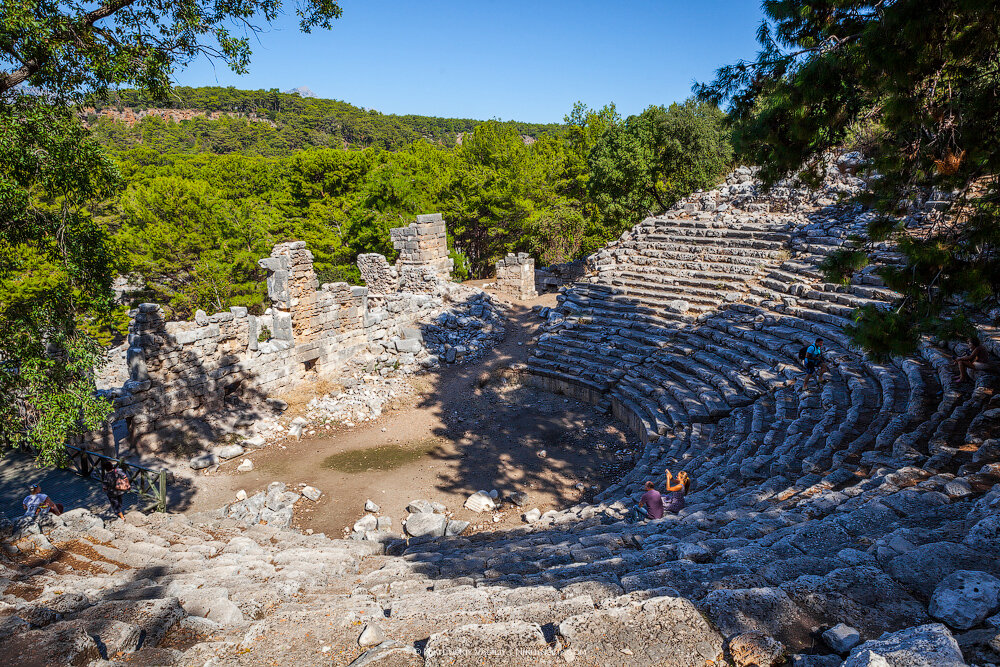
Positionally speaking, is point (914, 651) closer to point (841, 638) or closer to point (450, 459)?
point (841, 638)

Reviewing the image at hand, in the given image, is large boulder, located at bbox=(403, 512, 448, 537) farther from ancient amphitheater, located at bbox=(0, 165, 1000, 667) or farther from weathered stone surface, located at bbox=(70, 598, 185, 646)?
weathered stone surface, located at bbox=(70, 598, 185, 646)

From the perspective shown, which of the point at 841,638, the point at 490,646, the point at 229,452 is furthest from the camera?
the point at 229,452

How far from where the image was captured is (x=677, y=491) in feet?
26.3

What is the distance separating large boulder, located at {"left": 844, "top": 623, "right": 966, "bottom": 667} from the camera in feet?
7.47

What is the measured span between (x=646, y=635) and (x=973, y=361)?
7.56 metres

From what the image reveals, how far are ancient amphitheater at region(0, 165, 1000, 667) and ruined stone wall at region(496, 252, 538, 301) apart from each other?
1418 centimetres

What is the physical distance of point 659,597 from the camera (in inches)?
137

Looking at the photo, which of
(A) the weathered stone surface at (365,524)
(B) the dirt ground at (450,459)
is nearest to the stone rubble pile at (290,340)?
(B) the dirt ground at (450,459)

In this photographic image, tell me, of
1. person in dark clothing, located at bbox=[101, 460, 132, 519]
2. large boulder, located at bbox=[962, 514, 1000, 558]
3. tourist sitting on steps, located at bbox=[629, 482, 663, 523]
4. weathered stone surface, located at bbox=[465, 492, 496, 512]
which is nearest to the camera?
large boulder, located at bbox=[962, 514, 1000, 558]

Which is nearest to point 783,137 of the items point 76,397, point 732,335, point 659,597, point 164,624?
point 659,597

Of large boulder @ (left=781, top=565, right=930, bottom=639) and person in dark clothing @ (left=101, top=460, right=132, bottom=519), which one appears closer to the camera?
large boulder @ (left=781, top=565, right=930, bottom=639)

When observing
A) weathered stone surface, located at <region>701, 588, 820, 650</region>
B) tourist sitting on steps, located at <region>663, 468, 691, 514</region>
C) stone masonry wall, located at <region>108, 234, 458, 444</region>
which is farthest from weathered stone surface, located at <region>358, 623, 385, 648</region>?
stone masonry wall, located at <region>108, 234, 458, 444</region>

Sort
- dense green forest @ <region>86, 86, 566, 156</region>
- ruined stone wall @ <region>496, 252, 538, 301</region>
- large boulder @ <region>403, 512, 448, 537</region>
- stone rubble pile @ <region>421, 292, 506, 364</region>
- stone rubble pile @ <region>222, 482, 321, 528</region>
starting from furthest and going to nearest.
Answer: dense green forest @ <region>86, 86, 566, 156</region> < ruined stone wall @ <region>496, 252, 538, 301</region> < stone rubble pile @ <region>421, 292, 506, 364</region> < stone rubble pile @ <region>222, 482, 321, 528</region> < large boulder @ <region>403, 512, 448, 537</region>

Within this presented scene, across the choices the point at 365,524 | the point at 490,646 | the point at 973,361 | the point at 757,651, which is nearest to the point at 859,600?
the point at 757,651
